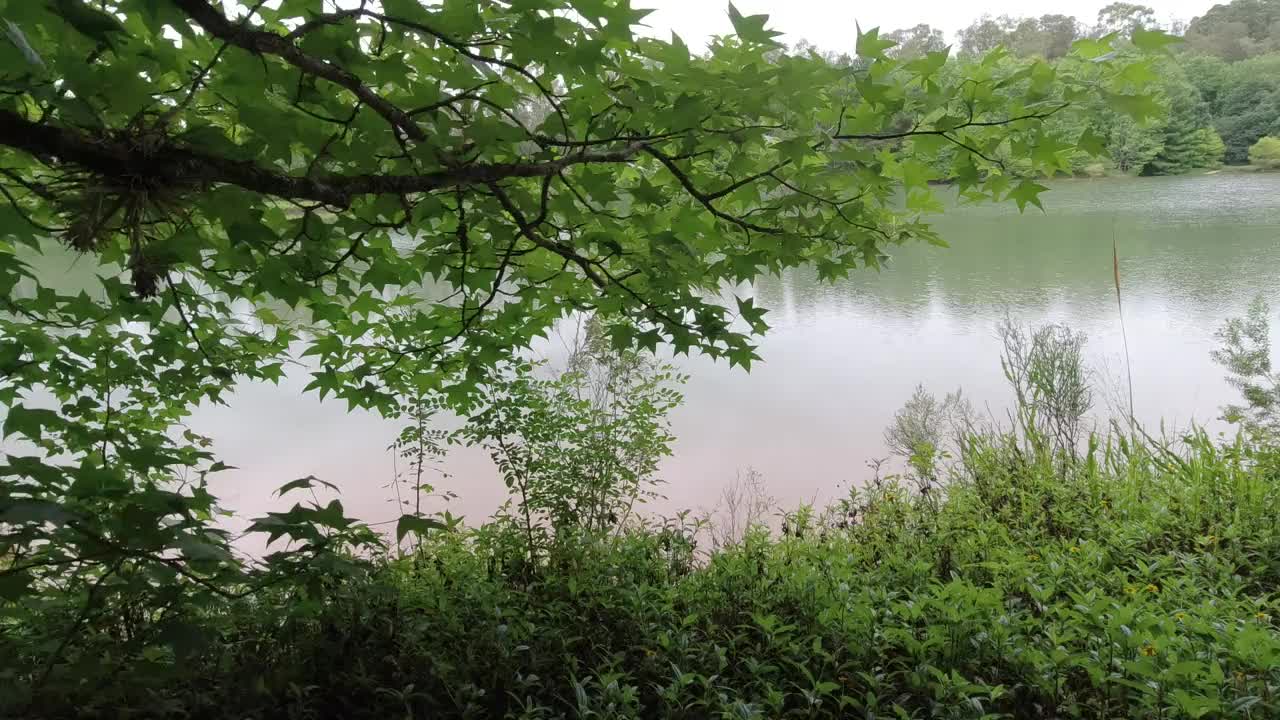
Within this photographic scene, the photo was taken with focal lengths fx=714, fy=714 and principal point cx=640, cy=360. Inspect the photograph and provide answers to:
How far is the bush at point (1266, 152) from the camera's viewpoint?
6387mm

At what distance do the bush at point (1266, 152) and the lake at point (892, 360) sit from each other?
1.44ft

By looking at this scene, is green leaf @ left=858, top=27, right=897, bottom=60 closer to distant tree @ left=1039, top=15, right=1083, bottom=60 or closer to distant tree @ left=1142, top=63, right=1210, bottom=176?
distant tree @ left=1039, top=15, right=1083, bottom=60

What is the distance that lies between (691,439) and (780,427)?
58 centimetres

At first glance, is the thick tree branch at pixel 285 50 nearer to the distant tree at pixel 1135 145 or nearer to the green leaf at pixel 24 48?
the green leaf at pixel 24 48

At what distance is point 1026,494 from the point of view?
2.75 m

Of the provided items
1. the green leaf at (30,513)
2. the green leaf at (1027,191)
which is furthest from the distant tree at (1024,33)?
the green leaf at (30,513)

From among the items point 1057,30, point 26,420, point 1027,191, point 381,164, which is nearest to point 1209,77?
point 1057,30

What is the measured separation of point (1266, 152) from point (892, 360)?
4.56m

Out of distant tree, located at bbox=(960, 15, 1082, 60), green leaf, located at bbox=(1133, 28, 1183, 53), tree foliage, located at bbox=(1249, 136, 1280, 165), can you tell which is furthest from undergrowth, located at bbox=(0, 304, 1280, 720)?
tree foliage, located at bbox=(1249, 136, 1280, 165)

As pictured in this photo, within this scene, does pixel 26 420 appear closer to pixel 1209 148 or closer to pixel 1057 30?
pixel 1057 30

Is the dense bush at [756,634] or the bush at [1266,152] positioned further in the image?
the bush at [1266,152]

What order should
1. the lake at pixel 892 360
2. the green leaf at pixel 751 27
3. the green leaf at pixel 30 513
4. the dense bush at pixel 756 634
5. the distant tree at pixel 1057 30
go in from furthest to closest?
the distant tree at pixel 1057 30 → the lake at pixel 892 360 → the dense bush at pixel 756 634 → the green leaf at pixel 751 27 → the green leaf at pixel 30 513

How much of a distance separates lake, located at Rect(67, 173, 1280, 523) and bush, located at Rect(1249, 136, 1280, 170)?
0.44 meters

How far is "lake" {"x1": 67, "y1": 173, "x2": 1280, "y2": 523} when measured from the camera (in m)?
3.93
